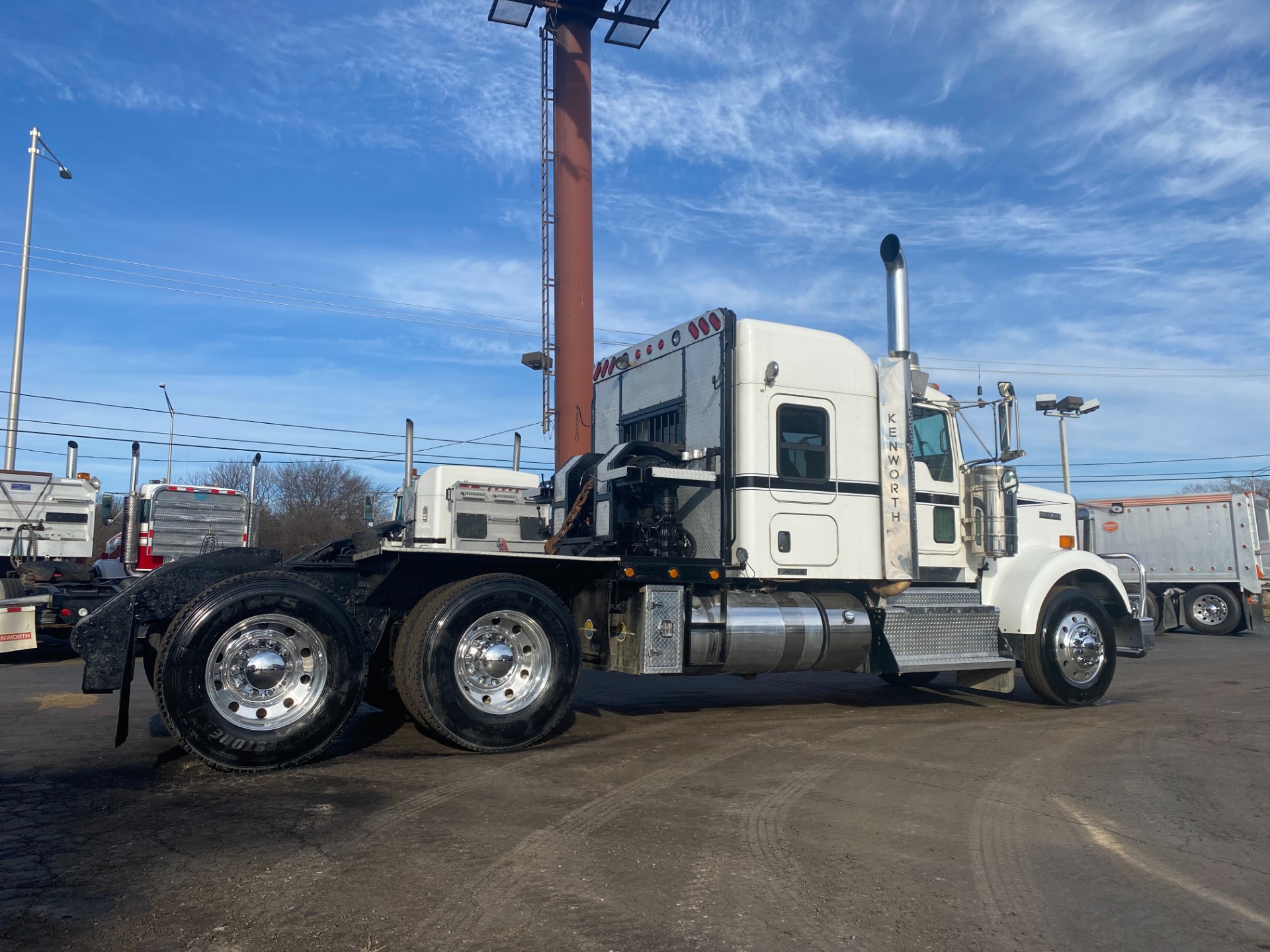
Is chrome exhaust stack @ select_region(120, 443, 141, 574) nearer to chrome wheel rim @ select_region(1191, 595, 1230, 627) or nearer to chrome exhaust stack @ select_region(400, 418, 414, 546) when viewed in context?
chrome exhaust stack @ select_region(400, 418, 414, 546)

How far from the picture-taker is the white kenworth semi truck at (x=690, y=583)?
645cm

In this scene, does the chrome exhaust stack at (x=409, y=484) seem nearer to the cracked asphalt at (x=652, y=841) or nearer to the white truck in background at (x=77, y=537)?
the white truck in background at (x=77, y=537)

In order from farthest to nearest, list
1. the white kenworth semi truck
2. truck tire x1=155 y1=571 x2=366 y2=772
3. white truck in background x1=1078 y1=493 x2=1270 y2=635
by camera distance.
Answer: white truck in background x1=1078 y1=493 x2=1270 y2=635 → the white kenworth semi truck → truck tire x1=155 y1=571 x2=366 y2=772

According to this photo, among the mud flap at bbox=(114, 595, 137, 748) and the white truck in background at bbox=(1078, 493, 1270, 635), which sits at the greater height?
the white truck in background at bbox=(1078, 493, 1270, 635)

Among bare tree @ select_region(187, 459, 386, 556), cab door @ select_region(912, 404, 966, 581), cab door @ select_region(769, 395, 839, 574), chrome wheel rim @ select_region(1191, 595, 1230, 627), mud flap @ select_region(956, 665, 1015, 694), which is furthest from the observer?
bare tree @ select_region(187, 459, 386, 556)

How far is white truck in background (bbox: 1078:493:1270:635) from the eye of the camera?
21891mm

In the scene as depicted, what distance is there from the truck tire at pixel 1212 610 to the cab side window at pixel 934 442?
16.1 metres

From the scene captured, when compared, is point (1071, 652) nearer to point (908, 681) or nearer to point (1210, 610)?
point (908, 681)

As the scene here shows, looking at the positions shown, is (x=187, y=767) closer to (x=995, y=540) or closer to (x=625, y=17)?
(x=995, y=540)

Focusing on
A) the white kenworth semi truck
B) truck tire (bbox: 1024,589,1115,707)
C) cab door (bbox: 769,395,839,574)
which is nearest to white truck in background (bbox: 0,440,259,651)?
the white kenworth semi truck

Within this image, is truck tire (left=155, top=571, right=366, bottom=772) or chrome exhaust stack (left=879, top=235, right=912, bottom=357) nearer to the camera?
truck tire (left=155, top=571, right=366, bottom=772)

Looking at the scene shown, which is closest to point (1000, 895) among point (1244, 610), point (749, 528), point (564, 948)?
point (564, 948)

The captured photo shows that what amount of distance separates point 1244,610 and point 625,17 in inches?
861

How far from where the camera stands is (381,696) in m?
8.37
